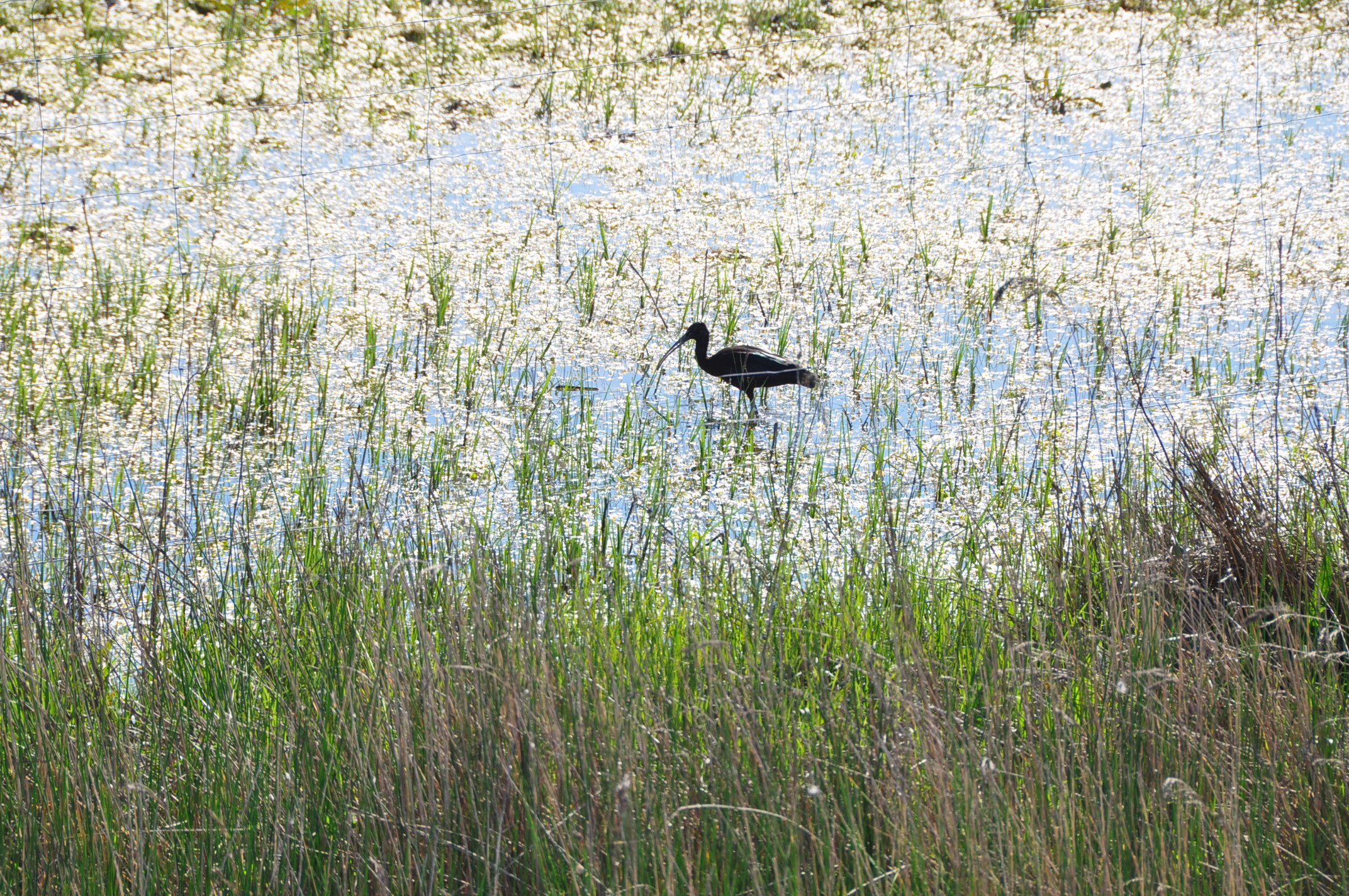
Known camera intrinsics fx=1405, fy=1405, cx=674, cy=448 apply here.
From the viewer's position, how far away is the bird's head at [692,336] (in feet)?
15.6

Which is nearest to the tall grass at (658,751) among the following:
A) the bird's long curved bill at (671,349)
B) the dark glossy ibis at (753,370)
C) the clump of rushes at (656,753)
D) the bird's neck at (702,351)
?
the clump of rushes at (656,753)

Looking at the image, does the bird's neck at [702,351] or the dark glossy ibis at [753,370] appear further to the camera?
the bird's neck at [702,351]

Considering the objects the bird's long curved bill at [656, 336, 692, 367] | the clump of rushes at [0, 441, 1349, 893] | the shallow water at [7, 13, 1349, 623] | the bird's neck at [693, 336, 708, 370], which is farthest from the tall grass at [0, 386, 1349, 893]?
the bird's long curved bill at [656, 336, 692, 367]

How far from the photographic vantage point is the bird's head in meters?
4.74

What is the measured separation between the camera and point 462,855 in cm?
195

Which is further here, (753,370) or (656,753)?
(753,370)

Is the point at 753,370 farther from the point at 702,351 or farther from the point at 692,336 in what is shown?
the point at 692,336

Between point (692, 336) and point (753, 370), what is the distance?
0.39 meters

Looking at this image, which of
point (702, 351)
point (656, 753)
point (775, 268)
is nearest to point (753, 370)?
point (702, 351)

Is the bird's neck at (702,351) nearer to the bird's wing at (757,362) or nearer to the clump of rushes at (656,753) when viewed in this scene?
the bird's wing at (757,362)

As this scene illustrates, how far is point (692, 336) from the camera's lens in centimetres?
487

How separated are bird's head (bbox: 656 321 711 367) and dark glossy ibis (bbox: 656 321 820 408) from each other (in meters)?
0.02

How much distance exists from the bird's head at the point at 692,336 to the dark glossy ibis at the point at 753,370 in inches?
0.8

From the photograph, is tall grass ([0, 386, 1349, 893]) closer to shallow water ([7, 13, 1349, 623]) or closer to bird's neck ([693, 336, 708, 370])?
shallow water ([7, 13, 1349, 623])
